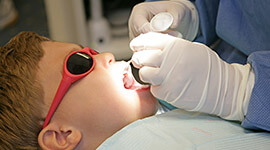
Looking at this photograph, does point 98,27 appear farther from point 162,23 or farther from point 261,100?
point 261,100

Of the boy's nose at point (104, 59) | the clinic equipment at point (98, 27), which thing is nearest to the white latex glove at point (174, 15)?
the boy's nose at point (104, 59)

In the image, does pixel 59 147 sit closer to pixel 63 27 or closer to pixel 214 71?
pixel 214 71

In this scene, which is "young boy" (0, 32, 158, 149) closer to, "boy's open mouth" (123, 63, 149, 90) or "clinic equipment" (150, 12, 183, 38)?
"boy's open mouth" (123, 63, 149, 90)

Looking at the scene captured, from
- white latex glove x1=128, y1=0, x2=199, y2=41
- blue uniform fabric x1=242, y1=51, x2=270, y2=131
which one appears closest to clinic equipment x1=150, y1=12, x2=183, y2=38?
white latex glove x1=128, y1=0, x2=199, y2=41

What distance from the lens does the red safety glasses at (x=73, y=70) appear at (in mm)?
771

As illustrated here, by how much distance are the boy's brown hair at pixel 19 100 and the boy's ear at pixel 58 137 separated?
0.11 ft

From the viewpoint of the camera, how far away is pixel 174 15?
2.96ft

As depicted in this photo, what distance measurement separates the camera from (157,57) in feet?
2.37

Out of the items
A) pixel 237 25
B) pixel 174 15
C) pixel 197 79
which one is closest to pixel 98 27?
pixel 174 15

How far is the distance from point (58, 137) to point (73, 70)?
17 centimetres

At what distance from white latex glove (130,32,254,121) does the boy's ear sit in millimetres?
219

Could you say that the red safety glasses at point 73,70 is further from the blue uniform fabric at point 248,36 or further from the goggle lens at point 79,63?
the blue uniform fabric at point 248,36

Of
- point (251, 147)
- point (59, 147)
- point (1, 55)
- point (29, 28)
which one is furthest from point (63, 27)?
point (251, 147)

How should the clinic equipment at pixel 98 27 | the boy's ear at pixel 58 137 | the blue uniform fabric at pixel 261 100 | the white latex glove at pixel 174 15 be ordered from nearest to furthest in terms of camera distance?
the blue uniform fabric at pixel 261 100 < the boy's ear at pixel 58 137 < the white latex glove at pixel 174 15 < the clinic equipment at pixel 98 27
